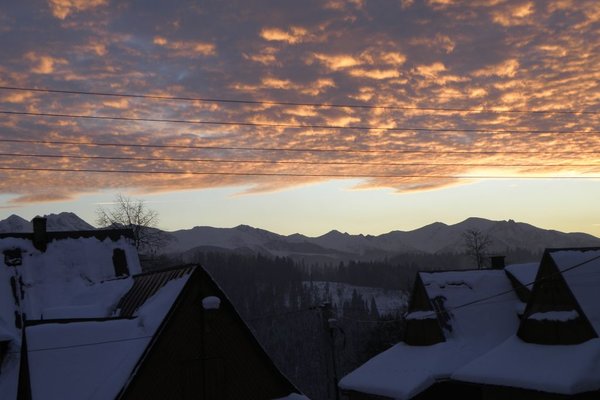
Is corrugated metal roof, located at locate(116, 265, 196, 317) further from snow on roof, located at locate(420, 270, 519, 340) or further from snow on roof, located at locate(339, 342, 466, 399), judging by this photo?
snow on roof, located at locate(420, 270, 519, 340)

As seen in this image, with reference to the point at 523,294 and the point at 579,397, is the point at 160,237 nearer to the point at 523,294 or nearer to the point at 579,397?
the point at 523,294

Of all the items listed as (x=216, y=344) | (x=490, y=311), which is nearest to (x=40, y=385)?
(x=216, y=344)

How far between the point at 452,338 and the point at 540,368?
761 cm

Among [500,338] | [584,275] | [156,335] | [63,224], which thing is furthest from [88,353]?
[63,224]

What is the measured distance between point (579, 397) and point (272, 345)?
109m

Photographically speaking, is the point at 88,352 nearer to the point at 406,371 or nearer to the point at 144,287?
the point at 144,287

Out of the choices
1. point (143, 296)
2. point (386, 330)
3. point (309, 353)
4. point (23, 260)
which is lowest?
point (309, 353)

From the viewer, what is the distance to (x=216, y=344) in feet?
63.0

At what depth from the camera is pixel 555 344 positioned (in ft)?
78.9

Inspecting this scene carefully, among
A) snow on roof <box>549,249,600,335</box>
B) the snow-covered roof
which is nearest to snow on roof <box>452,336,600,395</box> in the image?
snow on roof <box>549,249,600,335</box>

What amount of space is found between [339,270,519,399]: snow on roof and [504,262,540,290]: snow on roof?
741 millimetres

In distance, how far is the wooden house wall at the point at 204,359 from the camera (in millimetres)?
17922

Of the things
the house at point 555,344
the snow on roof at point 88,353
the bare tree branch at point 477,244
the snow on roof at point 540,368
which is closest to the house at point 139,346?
the snow on roof at point 88,353

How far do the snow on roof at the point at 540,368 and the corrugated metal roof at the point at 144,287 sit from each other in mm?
12778
